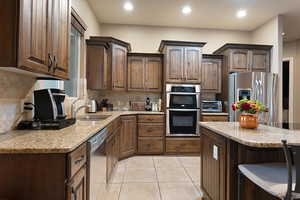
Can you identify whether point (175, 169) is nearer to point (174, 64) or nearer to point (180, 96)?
point (180, 96)

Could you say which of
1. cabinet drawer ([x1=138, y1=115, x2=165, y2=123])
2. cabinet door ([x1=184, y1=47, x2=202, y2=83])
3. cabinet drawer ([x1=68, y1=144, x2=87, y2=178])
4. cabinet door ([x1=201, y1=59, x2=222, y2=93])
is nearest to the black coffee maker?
cabinet drawer ([x1=68, y1=144, x2=87, y2=178])

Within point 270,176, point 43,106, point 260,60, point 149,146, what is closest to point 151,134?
point 149,146

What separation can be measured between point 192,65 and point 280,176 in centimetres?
306

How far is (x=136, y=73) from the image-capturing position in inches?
172

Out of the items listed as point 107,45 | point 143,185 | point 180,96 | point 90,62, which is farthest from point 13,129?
point 180,96

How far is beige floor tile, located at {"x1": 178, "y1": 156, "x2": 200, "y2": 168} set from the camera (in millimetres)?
3507

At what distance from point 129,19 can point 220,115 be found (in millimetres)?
3059

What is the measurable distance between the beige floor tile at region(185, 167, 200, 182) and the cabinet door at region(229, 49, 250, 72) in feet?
7.88

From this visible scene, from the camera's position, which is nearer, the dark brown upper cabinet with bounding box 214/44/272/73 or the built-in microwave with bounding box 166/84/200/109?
the built-in microwave with bounding box 166/84/200/109

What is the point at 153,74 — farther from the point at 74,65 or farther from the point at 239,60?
the point at 239,60

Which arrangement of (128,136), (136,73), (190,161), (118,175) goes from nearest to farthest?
(118,175)
(190,161)
(128,136)
(136,73)

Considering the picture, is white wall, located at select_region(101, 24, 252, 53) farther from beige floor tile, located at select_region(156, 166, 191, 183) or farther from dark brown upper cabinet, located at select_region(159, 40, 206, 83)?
beige floor tile, located at select_region(156, 166, 191, 183)

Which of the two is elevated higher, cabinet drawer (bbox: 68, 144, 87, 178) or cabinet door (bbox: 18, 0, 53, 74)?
cabinet door (bbox: 18, 0, 53, 74)

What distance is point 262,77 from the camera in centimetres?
381
